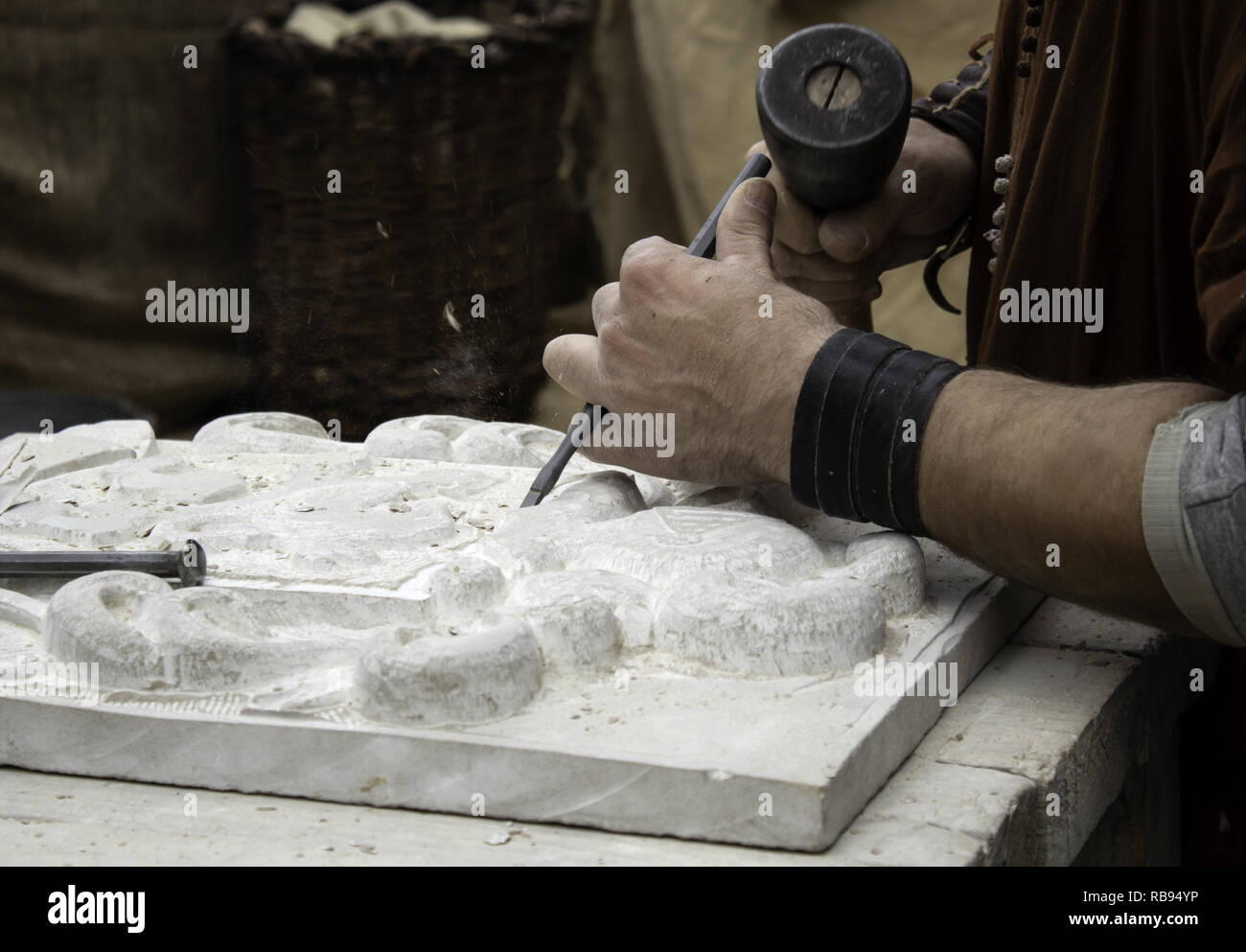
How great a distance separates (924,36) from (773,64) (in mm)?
1946

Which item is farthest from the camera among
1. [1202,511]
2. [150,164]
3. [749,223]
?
[150,164]

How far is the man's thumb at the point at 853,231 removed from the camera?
1427 millimetres

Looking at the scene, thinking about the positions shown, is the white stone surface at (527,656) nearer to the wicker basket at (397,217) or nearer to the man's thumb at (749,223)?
the man's thumb at (749,223)

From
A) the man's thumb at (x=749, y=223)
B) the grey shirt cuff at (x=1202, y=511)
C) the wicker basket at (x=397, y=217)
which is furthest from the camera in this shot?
the wicker basket at (x=397, y=217)

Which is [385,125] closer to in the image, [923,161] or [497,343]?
[497,343]

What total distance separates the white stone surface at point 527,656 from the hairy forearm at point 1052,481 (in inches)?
4.5

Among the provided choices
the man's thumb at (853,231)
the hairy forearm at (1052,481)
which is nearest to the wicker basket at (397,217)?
the man's thumb at (853,231)

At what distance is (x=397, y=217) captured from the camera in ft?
10.2

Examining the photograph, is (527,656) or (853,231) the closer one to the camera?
(527,656)

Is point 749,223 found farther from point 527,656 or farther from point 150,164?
point 150,164

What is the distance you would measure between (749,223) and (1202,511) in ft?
1.82

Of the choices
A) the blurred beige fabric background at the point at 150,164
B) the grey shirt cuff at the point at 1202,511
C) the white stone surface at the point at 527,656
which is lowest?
the white stone surface at the point at 527,656

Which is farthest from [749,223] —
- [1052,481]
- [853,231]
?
[1052,481]

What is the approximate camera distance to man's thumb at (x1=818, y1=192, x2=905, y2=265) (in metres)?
1.43
